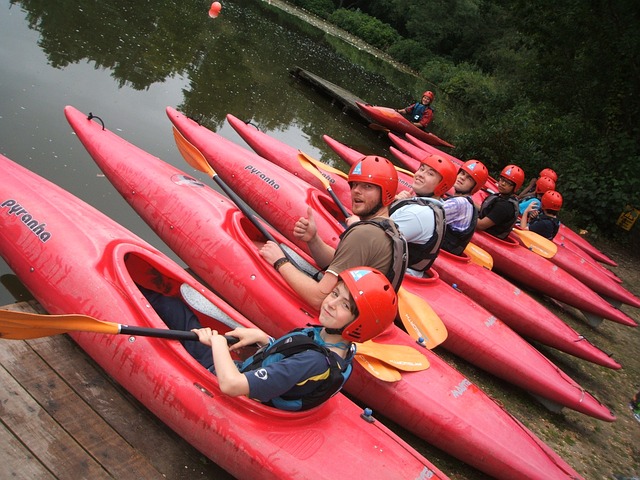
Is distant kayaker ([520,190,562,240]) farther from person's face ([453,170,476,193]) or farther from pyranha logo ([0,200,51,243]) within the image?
pyranha logo ([0,200,51,243])

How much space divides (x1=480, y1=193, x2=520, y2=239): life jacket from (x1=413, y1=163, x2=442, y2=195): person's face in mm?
2475

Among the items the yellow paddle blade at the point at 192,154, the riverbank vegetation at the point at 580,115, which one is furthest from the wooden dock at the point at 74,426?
the riverbank vegetation at the point at 580,115

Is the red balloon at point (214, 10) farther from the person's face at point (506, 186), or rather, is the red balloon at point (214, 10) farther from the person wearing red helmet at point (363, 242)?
the person wearing red helmet at point (363, 242)

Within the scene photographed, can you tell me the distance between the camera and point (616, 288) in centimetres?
766

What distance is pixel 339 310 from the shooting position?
90.9 inches

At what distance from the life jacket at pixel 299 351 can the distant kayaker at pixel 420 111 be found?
37.5ft

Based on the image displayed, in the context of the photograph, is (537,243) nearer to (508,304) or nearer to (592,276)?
(592,276)

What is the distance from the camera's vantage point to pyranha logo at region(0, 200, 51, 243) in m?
3.36

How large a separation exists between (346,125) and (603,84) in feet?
20.1

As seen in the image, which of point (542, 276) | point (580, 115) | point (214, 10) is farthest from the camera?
point (214, 10)

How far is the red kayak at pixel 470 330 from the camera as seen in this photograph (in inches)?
175

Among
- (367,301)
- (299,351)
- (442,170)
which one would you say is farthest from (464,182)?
(299,351)

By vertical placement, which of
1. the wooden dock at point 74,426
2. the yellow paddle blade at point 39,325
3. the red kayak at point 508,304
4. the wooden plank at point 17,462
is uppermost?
the red kayak at point 508,304

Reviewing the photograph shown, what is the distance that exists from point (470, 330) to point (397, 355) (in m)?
1.43
